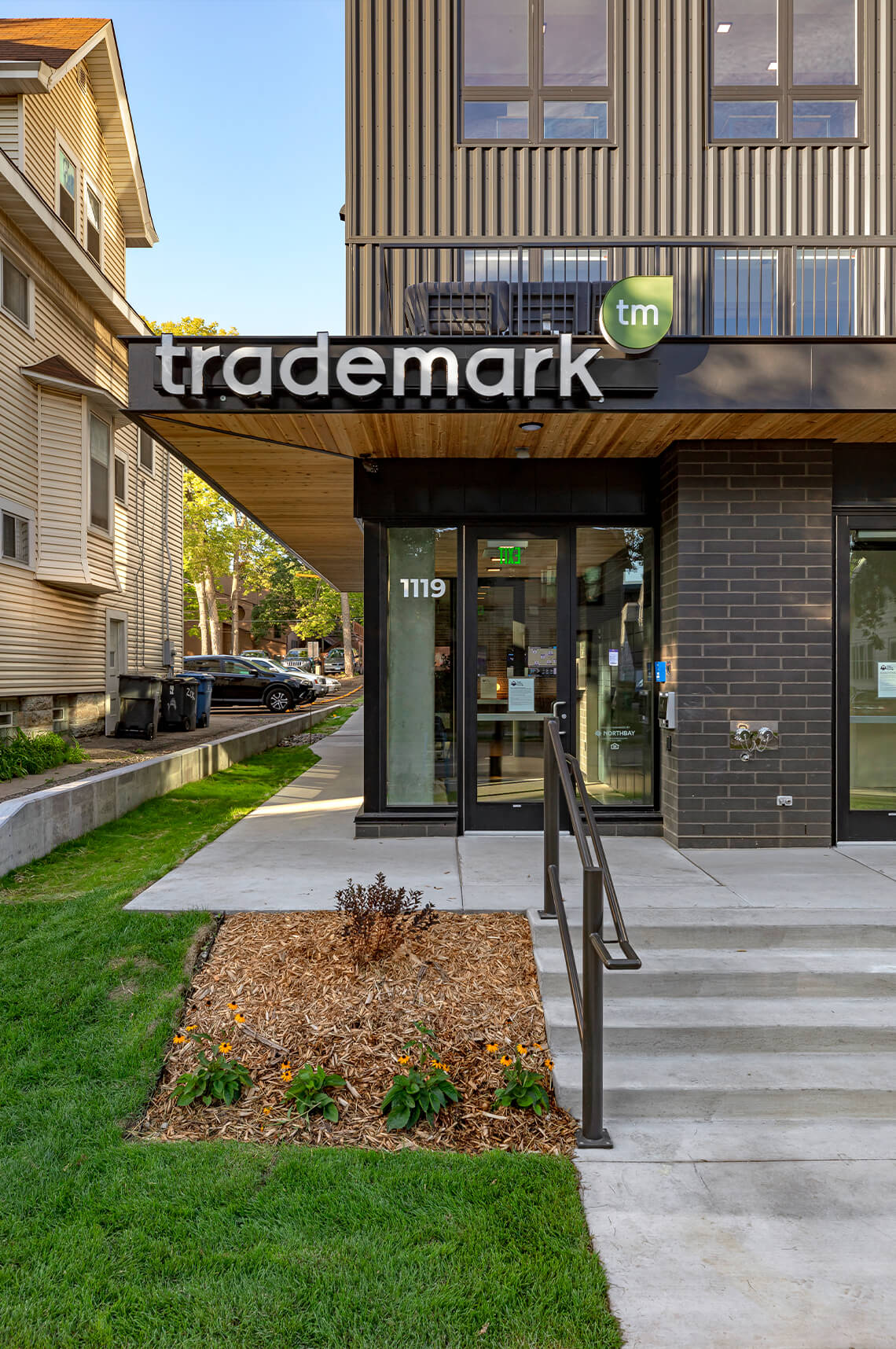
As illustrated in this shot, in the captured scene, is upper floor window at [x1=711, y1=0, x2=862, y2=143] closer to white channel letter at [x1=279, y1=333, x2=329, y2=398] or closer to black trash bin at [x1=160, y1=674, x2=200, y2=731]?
white channel letter at [x1=279, y1=333, x2=329, y2=398]

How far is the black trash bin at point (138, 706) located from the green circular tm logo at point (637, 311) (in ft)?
35.0

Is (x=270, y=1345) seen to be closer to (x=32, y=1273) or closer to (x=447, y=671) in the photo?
(x=32, y=1273)

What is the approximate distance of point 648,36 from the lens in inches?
295

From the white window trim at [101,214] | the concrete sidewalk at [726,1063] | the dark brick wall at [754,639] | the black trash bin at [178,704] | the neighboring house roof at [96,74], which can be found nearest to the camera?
the concrete sidewalk at [726,1063]

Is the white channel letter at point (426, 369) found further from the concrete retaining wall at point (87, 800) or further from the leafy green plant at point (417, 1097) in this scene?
the concrete retaining wall at point (87, 800)

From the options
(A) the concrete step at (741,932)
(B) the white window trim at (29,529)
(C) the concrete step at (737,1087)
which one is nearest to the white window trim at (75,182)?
(B) the white window trim at (29,529)

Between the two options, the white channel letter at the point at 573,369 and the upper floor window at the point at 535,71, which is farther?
the upper floor window at the point at 535,71

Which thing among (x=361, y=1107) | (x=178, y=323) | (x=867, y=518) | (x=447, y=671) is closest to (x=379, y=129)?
(x=447, y=671)

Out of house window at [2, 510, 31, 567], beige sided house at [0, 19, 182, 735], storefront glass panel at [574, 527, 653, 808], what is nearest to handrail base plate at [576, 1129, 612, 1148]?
storefront glass panel at [574, 527, 653, 808]

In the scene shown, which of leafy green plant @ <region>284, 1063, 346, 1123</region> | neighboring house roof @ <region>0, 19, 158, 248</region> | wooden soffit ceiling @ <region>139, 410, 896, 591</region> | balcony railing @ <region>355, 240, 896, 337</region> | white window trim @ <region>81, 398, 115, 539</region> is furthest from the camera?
white window trim @ <region>81, 398, 115, 539</region>

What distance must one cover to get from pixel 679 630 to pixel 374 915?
11.7 feet

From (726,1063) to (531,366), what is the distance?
430 cm

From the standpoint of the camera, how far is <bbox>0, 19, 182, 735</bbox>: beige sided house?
465 inches

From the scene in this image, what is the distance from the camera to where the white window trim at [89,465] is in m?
13.2
